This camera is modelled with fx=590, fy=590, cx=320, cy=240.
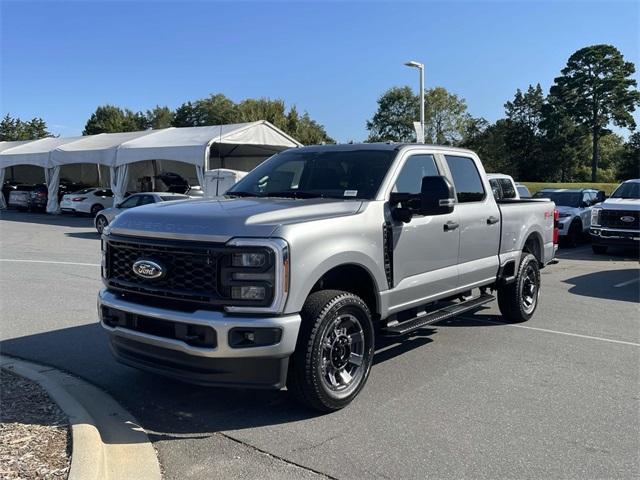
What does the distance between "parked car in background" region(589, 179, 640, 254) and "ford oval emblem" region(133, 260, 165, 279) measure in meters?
13.5

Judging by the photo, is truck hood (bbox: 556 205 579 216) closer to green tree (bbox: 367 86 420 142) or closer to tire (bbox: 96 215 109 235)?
tire (bbox: 96 215 109 235)

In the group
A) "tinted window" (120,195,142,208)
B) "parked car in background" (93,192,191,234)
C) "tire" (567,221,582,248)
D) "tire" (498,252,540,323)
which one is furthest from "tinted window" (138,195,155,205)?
"tire" (498,252,540,323)

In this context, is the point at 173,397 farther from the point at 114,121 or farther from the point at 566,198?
the point at 114,121

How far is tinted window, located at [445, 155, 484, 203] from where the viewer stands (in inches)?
247

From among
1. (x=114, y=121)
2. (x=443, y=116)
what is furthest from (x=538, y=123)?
(x=114, y=121)

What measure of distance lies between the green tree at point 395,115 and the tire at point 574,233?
50.2 metres

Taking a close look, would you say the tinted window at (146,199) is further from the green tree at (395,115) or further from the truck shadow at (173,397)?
the green tree at (395,115)

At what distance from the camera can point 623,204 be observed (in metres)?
14.9

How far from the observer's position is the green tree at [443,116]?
65.2 meters

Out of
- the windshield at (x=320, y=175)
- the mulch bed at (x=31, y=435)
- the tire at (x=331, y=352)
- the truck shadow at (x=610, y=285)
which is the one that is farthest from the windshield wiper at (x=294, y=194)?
the truck shadow at (x=610, y=285)

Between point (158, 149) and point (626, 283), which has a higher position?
point (158, 149)

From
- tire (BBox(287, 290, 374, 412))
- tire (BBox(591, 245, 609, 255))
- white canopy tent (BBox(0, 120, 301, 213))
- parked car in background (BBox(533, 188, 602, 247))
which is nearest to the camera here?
tire (BBox(287, 290, 374, 412))

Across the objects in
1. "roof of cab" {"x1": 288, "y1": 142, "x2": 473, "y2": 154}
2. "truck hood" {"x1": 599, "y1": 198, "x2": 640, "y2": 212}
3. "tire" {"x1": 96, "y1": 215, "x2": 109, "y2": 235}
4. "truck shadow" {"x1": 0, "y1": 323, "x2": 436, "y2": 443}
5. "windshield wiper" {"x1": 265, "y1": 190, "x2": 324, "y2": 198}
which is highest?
"roof of cab" {"x1": 288, "y1": 142, "x2": 473, "y2": 154}

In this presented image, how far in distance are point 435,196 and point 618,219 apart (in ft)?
39.0
